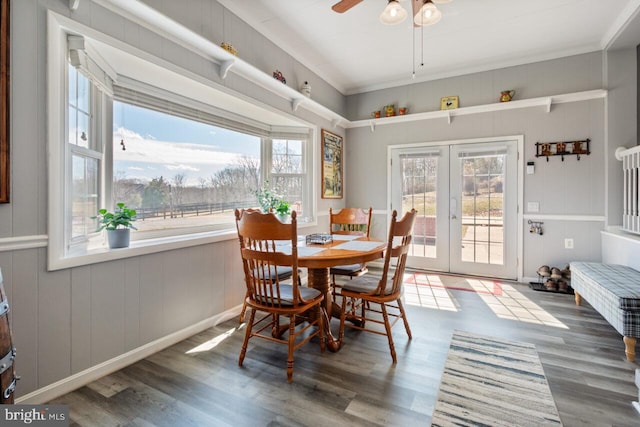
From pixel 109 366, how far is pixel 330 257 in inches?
61.9

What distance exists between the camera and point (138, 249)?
7.00 feet

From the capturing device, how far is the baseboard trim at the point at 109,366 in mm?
1666

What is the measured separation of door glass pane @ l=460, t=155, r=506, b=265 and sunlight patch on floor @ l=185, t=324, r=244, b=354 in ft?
11.0

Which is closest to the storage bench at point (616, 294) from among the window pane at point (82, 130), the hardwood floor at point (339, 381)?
the hardwood floor at point (339, 381)

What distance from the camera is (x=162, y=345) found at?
7.56ft

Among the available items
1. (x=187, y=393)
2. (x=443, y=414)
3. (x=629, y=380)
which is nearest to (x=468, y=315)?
(x=629, y=380)

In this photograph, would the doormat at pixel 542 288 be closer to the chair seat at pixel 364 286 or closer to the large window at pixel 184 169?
the chair seat at pixel 364 286

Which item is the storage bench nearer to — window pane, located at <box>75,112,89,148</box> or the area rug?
the area rug

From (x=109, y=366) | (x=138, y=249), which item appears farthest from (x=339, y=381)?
(x=138, y=249)

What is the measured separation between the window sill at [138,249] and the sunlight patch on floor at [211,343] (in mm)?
769

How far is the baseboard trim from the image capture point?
5.47 ft

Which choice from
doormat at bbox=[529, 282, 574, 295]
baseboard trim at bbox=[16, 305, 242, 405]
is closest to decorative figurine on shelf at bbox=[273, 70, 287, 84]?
baseboard trim at bbox=[16, 305, 242, 405]

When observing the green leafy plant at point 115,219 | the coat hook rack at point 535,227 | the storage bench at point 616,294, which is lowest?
the storage bench at point 616,294

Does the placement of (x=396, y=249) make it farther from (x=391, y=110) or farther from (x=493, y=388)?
(x=391, y=110)
